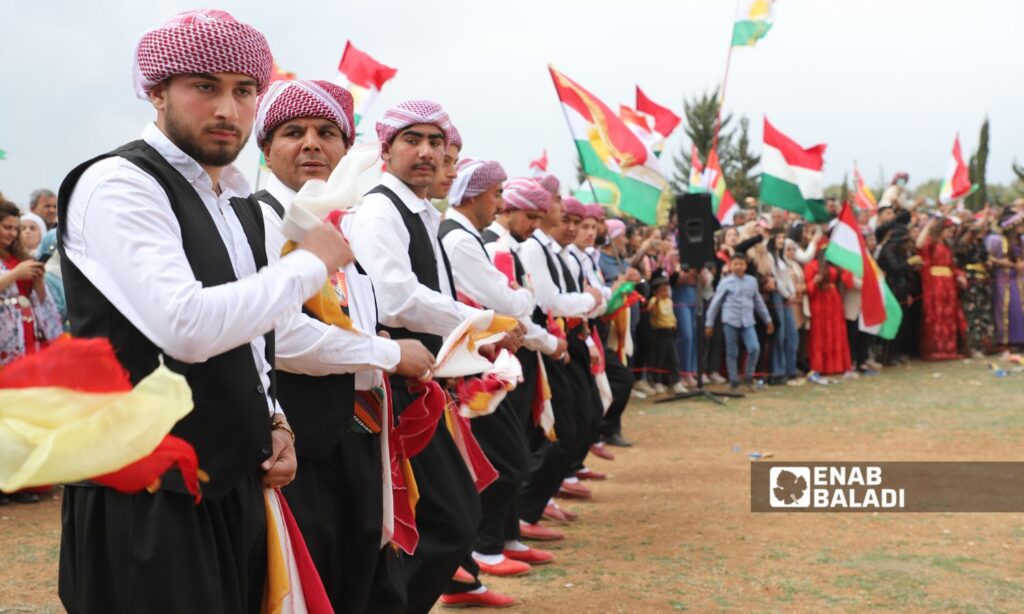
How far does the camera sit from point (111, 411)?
183 centimetres

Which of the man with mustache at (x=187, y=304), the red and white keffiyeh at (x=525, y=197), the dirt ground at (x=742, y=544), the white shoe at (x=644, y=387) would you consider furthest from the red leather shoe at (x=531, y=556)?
the white shoe at (x=644, y=387)

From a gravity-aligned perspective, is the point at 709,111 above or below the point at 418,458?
above

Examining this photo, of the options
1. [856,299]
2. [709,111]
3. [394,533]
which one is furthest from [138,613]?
[709,111]

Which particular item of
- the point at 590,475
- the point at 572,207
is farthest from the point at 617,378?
the point at 572,207

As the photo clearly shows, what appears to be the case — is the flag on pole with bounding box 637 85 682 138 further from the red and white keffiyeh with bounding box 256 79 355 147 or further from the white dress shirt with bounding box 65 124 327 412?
the white dress shirt with bounding box 65 124 327 412

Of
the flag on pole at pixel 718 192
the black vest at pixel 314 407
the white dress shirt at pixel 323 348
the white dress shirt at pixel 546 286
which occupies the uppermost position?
the flag on pole at pixel 718 192

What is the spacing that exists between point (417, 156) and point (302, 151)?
1.06 m

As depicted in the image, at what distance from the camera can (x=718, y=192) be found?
51.7 ft

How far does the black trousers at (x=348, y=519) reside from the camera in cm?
333

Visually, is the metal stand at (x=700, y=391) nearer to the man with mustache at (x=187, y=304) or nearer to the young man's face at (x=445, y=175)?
the young man's face at (x=445, y=175)

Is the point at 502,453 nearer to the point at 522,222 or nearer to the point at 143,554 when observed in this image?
the point at 522,222

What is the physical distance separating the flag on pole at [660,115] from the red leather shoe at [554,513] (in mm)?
6791

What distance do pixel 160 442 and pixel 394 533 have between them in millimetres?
1797

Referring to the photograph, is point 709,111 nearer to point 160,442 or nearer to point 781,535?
point 781,535
